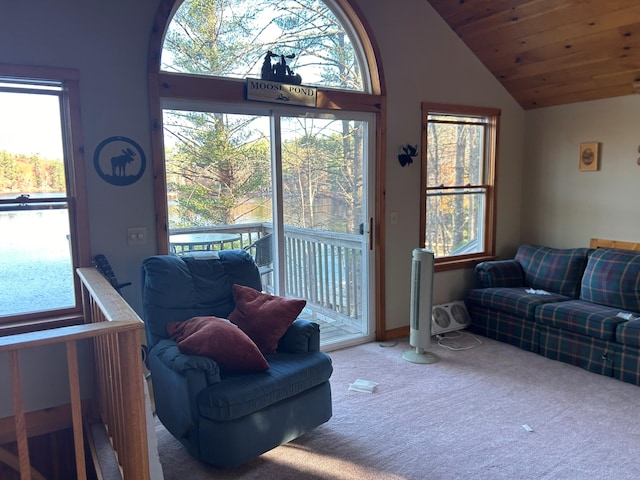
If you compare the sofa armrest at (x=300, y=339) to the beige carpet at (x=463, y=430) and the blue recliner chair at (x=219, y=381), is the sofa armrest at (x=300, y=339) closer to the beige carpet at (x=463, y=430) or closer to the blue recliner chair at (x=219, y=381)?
the blue recliner chair at (x=219, y=381)

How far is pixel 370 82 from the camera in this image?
151 inches

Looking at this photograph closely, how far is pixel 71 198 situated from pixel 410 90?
275 cm

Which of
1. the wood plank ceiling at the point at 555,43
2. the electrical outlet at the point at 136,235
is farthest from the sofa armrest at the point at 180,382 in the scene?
the wood plank ceiling at the point at 555,43

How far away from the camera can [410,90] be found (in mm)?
3979

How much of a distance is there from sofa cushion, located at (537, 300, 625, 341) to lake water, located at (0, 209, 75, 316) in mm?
3411

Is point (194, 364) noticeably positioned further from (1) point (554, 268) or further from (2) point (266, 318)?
(1) point (554, 268)

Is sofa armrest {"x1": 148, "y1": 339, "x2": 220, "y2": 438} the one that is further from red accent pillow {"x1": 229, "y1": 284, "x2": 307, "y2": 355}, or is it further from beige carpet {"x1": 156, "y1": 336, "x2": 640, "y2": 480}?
red accent pillow {"x1": 229, "y1": 284, "x2": 307, "y2": 355}

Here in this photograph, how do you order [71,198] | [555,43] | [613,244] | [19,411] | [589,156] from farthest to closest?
[589,156]
[613,244]
[555,43]
[71,198]
[19,411]

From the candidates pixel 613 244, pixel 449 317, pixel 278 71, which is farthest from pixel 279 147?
pixel 613 244

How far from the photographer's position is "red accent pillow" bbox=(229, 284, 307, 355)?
264cm

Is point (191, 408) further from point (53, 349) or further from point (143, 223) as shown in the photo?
point (143, 223)

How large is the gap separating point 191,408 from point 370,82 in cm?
284

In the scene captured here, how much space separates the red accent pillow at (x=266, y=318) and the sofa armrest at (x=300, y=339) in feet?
0.17

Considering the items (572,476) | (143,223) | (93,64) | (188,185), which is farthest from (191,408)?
(93,64)
